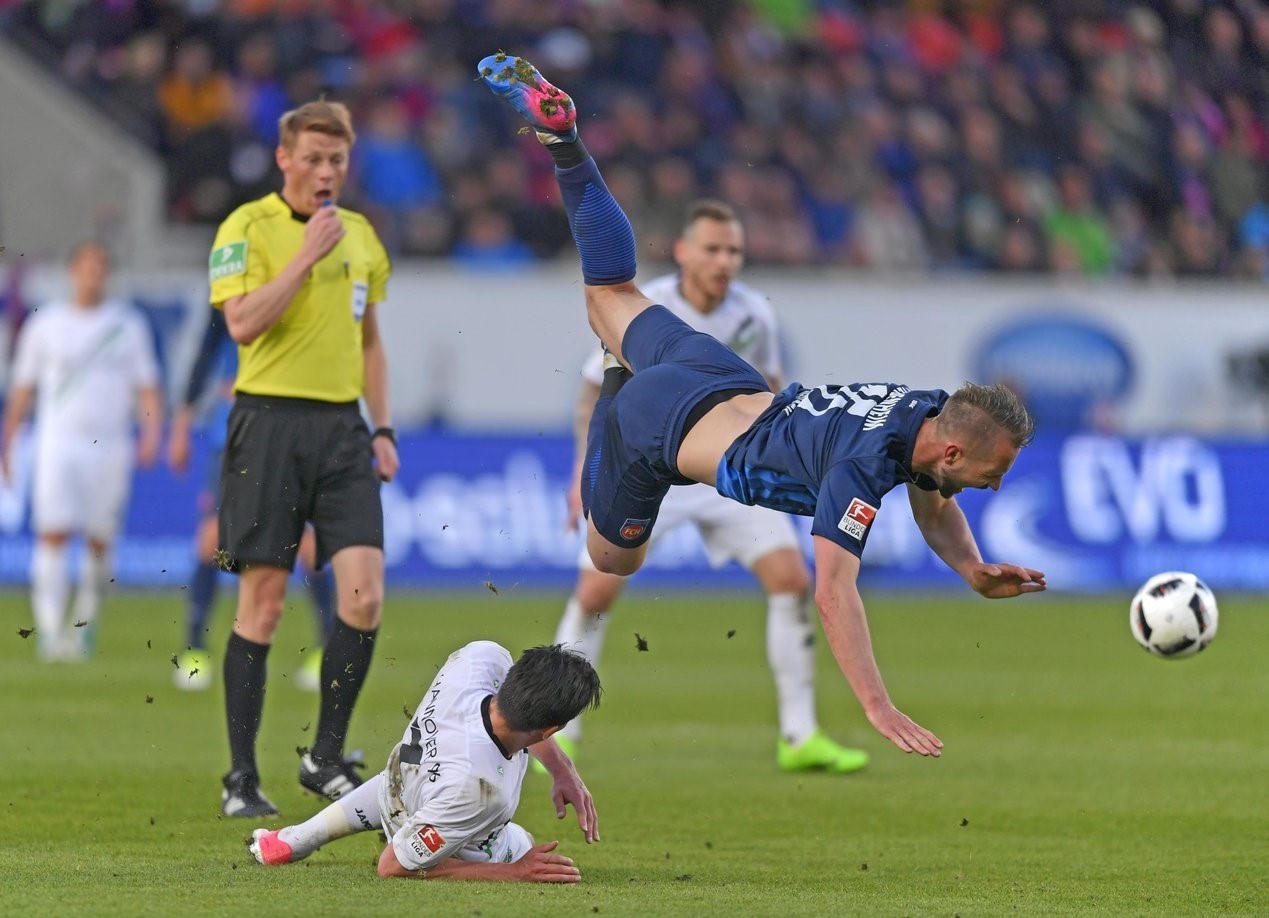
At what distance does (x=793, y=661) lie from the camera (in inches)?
388

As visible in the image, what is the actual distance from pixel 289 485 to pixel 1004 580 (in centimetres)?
289

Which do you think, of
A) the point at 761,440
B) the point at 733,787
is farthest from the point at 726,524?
the point at 761,440

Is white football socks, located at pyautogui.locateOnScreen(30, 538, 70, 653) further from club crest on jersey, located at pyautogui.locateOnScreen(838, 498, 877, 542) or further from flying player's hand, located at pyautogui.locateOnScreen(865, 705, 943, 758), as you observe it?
flying player's hand, located at pyautogui.locateOnScreen(865, 705, 943, 758)

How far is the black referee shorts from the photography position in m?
7.87

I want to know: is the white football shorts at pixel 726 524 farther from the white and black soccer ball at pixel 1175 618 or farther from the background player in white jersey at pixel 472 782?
the background player in white jersey at pixel 472 782

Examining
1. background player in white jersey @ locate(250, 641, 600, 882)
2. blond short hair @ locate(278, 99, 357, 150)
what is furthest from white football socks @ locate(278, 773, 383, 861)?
blond short hair @ locate(278, 99, 357, 150)

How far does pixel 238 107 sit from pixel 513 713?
15.0 metres

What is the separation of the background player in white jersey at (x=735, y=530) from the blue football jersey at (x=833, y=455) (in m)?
2.81

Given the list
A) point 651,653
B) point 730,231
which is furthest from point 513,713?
point 651,653

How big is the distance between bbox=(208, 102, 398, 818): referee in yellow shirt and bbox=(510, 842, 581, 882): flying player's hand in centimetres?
150

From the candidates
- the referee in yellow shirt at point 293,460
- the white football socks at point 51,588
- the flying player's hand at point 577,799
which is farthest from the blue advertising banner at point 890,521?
the flying player's hand at point 577,799

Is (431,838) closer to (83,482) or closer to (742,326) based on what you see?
(742,326)

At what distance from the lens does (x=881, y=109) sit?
22516 millimetres

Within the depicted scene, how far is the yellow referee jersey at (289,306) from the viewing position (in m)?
7.89
